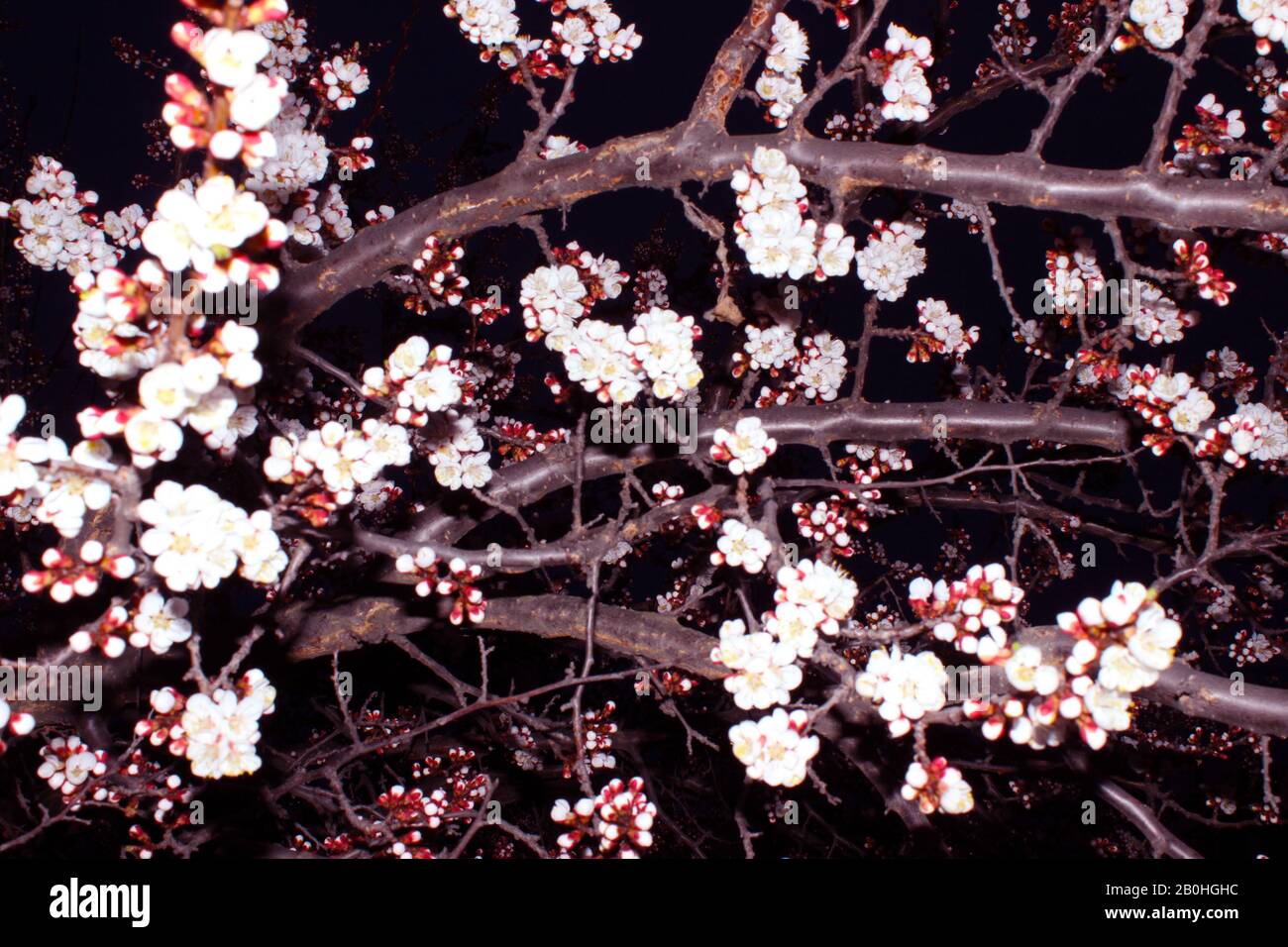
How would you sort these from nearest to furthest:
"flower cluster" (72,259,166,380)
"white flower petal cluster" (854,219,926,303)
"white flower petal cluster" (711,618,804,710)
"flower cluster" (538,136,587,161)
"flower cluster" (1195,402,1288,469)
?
"flower cluster" (72,259,166,380) → "white flower petal cluster" (711,618,804,710) → "flower cluster" (1195,402,1288,469) → "flower cluster" (538,136,587,161) → "white flower petal cluster" (854,219,926,303)

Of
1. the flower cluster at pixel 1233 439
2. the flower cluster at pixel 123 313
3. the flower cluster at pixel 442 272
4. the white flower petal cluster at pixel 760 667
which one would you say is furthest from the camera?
the flower cluster at pixel 442 272

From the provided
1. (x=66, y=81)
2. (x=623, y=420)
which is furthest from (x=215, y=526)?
(x=66, y=81)

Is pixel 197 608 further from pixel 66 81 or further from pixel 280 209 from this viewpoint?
pixel 66 81

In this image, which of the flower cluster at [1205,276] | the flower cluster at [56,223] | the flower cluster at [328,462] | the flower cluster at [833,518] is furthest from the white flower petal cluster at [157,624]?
the flower cluster at [1205,276]

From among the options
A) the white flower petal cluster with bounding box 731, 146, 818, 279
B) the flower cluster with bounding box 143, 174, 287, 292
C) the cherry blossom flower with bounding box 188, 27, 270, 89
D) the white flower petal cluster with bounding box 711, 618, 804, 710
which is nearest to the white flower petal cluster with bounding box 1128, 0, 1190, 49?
the white flower petal cluster with bounding box 731, 146, 818, 279

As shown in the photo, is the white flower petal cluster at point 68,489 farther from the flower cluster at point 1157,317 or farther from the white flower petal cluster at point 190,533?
the flower cluster at point 1157,317

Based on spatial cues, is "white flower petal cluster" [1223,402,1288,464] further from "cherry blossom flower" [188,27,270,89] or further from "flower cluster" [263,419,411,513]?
"cherry blossom flower" [188,27,270,89]

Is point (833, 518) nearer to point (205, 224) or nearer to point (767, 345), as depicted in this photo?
point (767, 345)
